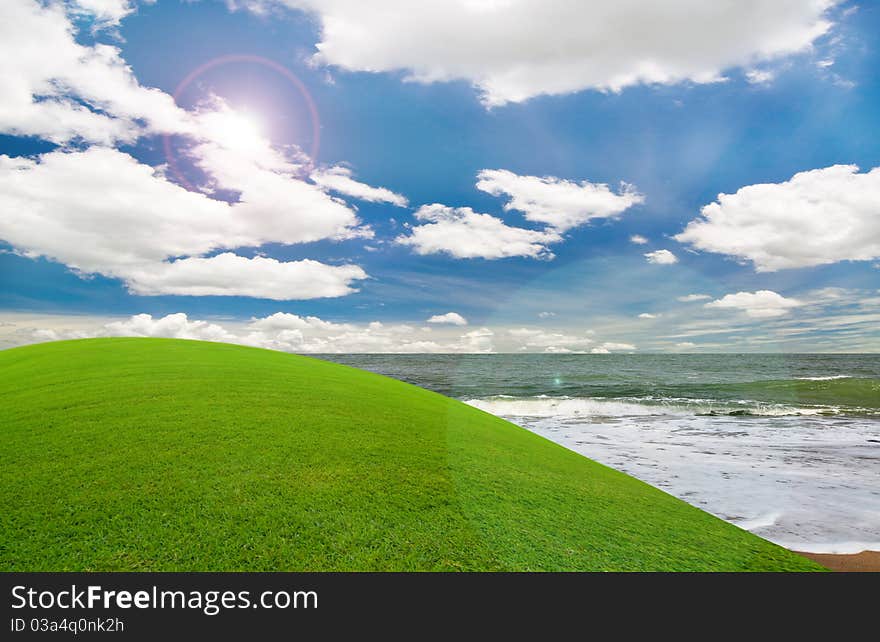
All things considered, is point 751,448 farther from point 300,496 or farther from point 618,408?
point 300,496

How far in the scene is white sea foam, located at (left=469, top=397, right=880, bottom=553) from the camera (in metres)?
6.78

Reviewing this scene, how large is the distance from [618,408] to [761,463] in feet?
50.4

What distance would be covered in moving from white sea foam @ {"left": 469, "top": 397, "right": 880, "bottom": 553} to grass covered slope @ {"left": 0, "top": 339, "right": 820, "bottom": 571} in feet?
5.85

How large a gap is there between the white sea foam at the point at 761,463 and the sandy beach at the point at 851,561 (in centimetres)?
19

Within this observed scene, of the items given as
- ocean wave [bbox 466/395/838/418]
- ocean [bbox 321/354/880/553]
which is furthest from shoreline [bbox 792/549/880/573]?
ocean wave [bbox 466/395/838/418]

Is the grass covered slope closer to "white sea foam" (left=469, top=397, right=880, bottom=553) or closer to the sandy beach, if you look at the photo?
the sandy beach

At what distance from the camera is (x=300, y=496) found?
466cm

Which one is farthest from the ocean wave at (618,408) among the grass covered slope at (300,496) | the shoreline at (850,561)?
the shoreline at (850,561)

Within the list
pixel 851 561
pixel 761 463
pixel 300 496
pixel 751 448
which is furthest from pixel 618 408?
pixel 300 496

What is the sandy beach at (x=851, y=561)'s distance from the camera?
510 cm
